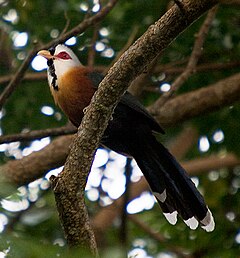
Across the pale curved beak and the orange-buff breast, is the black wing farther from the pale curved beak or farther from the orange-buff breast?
the pale curved beak

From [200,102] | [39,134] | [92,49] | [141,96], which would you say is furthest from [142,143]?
[141,96]

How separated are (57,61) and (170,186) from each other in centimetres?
110

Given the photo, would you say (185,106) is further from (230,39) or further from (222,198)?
(222,198)

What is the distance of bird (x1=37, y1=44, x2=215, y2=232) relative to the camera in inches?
167

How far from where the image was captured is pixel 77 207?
325 cm

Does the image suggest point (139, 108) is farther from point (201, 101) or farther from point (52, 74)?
point (201, 101)

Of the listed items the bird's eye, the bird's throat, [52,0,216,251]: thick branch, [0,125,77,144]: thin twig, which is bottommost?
[52,0,216,251]: thick branch

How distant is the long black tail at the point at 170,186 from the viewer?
420 cm

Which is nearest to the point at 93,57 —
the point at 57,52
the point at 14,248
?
the point at 57,52

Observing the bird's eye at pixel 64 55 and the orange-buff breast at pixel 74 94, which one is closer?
the orange-buff breast at pixel 74 94

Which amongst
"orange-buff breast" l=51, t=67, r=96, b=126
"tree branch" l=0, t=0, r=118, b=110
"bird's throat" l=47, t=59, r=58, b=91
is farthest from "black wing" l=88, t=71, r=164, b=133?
"tree branch" l=0, t=0, r=118, b=110

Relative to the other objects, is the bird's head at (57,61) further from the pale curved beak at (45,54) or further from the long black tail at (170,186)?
the long black tail at (170,186)

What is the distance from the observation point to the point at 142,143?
174 inches

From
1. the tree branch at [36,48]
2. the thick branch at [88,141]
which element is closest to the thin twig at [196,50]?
the tree branch at [36,48]
